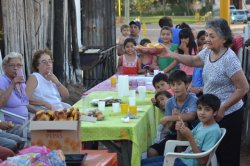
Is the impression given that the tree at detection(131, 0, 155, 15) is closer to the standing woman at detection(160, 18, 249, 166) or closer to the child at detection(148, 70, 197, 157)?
the child at detection(148, 70, 197, 157)

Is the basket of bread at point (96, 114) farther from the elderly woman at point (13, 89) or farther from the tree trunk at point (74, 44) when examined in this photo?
the tree trunk at point (74, 44)

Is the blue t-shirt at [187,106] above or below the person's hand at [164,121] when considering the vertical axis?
above

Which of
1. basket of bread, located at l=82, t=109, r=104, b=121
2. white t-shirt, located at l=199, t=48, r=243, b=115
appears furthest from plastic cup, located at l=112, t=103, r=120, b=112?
white t-shirt, located at l=199, t=48, r=243, b=115

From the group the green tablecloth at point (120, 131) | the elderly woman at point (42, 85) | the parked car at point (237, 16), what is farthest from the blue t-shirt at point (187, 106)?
the parked car at point (237, 16)

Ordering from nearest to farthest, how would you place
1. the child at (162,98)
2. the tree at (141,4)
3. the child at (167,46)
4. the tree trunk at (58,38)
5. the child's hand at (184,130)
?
1. the child's hand at (184,130)
2. the child at (162,98)
3. the child at (167,46)
4. the tree trunk at (58,38)
5. the tree at (141,4)

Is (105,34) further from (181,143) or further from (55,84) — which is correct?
(181,143)

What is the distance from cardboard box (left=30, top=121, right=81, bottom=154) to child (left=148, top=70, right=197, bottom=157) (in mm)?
1405

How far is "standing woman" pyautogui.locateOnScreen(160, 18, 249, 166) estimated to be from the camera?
5547 mm

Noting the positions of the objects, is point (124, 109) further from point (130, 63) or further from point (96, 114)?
point (130, 63)

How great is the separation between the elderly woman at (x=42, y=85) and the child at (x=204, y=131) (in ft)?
7.26

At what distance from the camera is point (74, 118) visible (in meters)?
4.91

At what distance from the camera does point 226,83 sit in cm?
564

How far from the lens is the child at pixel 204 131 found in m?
5.39

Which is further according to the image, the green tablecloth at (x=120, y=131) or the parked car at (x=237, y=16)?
the parked car at (x=237, y=16)
